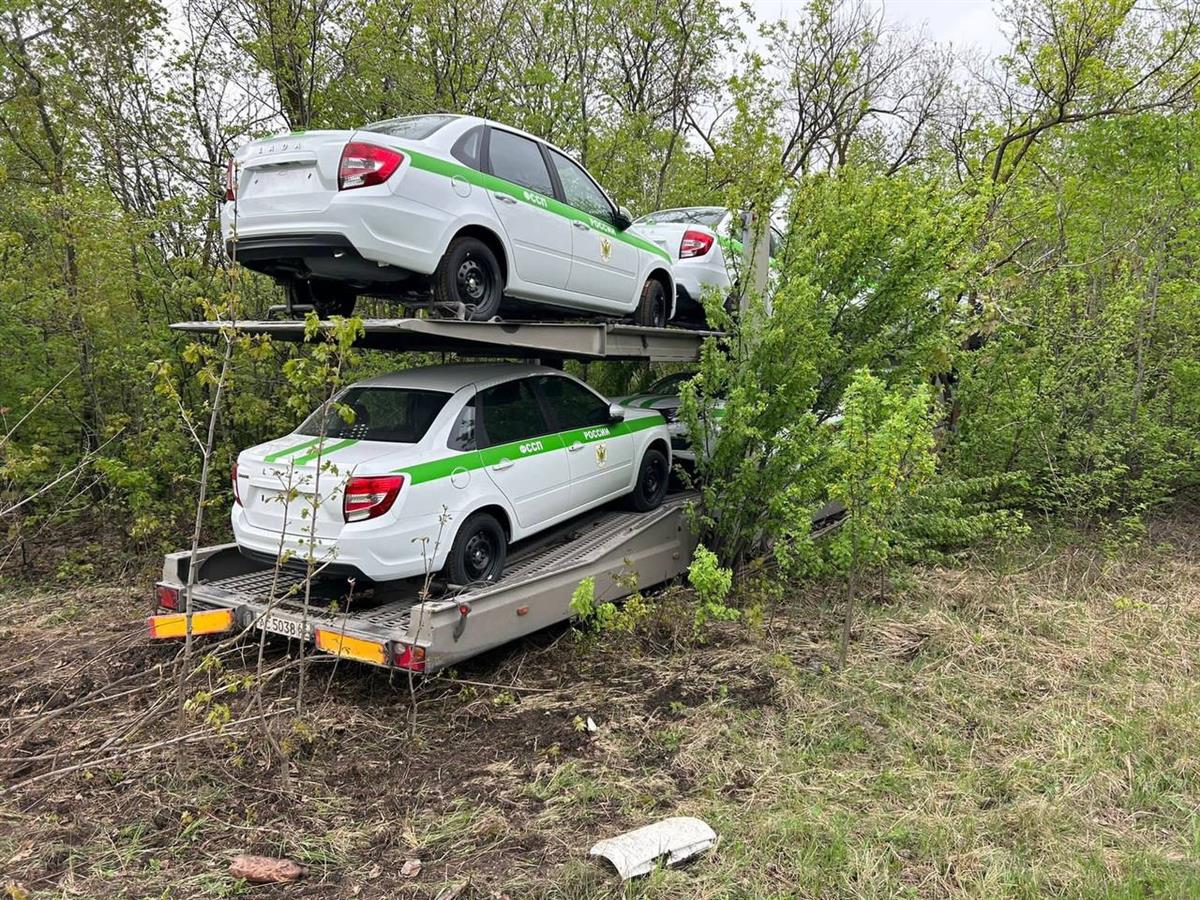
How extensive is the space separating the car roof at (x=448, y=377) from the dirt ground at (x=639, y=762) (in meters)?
1.92

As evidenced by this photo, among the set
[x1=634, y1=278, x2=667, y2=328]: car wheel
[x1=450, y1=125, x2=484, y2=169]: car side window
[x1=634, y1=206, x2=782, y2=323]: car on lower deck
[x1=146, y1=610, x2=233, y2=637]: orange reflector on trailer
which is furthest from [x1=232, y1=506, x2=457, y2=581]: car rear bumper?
[x1=634, y1=206, x2=782, y2=323]: car on lower deck

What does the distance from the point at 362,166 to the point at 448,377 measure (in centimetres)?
150

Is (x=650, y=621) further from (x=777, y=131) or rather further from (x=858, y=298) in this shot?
(x=777, y=131)

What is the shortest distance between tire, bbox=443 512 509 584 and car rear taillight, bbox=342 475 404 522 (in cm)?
56

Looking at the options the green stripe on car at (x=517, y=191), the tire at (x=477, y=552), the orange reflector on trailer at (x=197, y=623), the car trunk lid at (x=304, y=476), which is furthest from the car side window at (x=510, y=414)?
the orange reflector on trailer at (x=197, y=623)

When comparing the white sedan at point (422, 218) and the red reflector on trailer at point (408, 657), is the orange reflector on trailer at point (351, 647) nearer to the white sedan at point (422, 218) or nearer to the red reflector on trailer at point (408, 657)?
the red reflector on trailer at point (408, 657)

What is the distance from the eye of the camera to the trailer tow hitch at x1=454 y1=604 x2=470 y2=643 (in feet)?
13.9

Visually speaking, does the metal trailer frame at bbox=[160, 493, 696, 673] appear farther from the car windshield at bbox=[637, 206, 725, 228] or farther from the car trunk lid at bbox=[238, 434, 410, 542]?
the car windshield at bbox=[637, 206, 725, 228]

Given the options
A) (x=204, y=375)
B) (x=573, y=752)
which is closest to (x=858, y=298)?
(x=573, y=752)

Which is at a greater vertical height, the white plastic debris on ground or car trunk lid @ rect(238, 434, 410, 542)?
car trunk lid @ rect(238, 434, 410, 542)

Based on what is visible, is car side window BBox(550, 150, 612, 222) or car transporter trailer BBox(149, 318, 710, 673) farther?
car side window BBox(550, 150, 612, 222)

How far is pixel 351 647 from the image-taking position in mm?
4238

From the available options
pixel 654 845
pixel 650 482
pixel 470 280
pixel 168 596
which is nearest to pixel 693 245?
pixel 650 482

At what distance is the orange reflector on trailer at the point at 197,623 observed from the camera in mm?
4570
